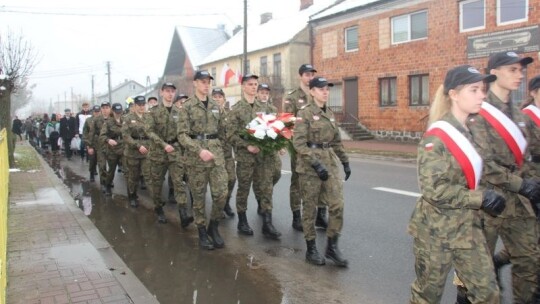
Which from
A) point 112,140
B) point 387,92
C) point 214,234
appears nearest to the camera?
point 214,234

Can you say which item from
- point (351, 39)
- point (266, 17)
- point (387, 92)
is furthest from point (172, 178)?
point (266, 17)

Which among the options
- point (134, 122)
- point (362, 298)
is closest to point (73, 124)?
point (134, 122)

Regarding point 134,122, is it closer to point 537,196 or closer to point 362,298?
point 362,298

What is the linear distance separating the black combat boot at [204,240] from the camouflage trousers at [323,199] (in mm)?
1393

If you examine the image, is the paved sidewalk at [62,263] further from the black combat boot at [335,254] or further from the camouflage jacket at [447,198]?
the camouflage jacket at [447,198]

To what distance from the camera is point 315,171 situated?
539 cm

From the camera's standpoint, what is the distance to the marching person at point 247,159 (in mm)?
6898

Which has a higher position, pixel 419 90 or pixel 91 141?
pixel 419 90

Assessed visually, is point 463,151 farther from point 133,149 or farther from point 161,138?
point 133,149

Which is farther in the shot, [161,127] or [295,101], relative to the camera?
[161,127]

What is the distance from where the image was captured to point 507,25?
18141mm

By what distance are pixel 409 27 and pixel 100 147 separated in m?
16.1

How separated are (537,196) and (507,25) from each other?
1683 cm

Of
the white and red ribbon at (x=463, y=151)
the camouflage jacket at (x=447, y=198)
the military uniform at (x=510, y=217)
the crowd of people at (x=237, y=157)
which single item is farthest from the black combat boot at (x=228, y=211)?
the white and red ribbon at (x=463, y=151)
